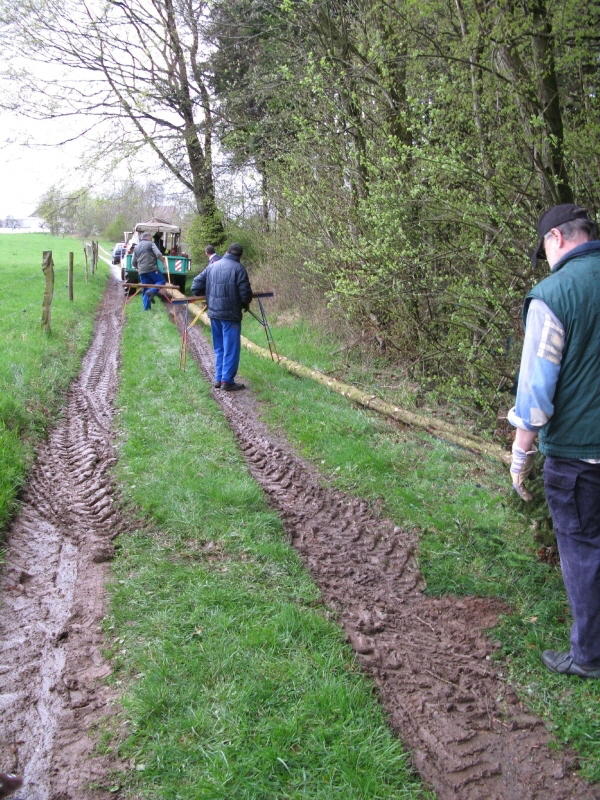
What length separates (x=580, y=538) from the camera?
3043 mm

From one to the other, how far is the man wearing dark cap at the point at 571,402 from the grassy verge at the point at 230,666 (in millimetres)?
1158

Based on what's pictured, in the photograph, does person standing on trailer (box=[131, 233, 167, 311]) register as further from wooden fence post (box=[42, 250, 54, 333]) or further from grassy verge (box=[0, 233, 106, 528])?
wooden fence post (box=[42, 250, 54, 333])

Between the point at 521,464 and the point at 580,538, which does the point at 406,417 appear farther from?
the point at 580,538

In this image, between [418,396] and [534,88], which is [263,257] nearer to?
[418,396]

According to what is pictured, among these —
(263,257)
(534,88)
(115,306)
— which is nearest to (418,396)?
(534,88)

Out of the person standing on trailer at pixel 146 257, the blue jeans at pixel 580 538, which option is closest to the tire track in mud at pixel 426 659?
the blue jeans at pixel 580 538

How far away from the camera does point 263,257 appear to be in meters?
19.2

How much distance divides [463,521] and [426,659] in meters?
1.67

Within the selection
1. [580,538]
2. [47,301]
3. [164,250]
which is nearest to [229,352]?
[47,301]

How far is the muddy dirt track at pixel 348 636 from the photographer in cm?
267

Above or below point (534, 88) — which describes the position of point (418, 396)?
below

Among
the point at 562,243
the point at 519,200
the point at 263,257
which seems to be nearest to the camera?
the point at 562,243

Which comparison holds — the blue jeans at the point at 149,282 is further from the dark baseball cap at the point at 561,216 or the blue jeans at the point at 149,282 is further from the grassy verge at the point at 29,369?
the dark baseball cap at the point at 561,216

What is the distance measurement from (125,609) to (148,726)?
1.00 metres
